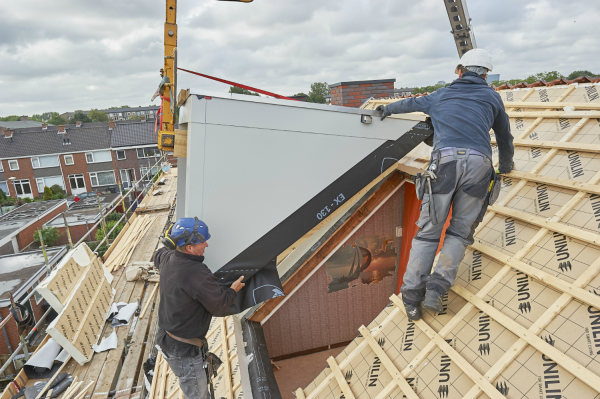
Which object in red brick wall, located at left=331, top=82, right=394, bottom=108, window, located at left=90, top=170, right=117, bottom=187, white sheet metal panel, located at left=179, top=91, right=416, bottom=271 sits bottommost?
white sheet metal panel, located at left=179, top=91, right=416, bottom=271

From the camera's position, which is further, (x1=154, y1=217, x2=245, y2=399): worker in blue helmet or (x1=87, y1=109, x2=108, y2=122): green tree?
(x1=87, y1=109, x2=108, y2=122): green tree

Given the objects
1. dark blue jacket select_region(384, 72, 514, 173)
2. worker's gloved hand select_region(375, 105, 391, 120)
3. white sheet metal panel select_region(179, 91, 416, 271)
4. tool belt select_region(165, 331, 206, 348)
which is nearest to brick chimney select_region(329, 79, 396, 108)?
worker's gloved hand select_region(375, 105, 391, 120)

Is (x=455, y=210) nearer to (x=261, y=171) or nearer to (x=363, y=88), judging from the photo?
(x=261, y=171)

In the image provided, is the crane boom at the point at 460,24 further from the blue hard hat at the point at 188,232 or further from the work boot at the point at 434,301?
the blue hard hat at the point at 188,232

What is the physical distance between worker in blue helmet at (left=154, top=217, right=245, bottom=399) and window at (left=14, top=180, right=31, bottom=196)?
151ft

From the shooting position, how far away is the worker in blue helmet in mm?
2816

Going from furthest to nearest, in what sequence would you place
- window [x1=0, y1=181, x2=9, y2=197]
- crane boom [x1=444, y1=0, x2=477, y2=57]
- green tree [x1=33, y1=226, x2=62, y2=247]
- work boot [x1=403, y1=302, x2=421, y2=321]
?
window [x1=0, y1=181, x2=9, y2=197], green tree [x1=33, y1=226, x2=62, y2=247], crane boom [x1=444, y1=0, x2=477, y2=57], work boot [x1=403, y1=302, x2=421, y2=321]

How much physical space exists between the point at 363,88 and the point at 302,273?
788cm

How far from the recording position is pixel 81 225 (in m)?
27.1

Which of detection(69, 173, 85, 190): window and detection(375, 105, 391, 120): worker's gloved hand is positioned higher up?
detection(69, 173, 85, 190): window

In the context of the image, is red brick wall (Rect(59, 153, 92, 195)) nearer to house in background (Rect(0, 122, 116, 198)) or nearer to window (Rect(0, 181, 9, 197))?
A: house in background (Rect(0, 122, 116, 198))

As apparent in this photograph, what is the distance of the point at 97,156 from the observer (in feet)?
128

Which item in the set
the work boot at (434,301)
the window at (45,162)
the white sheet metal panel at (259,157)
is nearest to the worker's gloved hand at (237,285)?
the white sheet metal panel at (259,157)

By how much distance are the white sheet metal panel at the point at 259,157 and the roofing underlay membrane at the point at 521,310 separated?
53.9 inches
